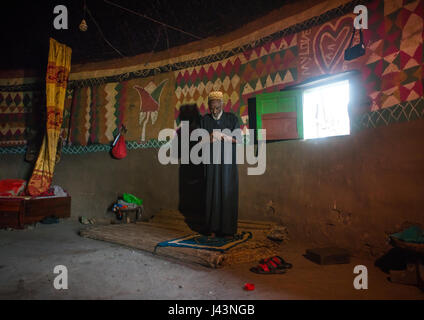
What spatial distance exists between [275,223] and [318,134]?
1577mm

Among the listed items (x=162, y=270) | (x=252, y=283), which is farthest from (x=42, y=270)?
(x=252, y=283)

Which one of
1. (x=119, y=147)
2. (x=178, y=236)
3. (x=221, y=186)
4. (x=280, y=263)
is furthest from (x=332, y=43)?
(x=119, y=147)

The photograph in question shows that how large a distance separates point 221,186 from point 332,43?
2.52 meters

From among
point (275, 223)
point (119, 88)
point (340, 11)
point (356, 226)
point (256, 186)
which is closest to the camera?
point (356, 226)

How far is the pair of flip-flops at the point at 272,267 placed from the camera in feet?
9.34

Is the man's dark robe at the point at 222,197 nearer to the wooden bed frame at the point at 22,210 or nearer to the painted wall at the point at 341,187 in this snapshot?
the painted wall at the point at 341,187

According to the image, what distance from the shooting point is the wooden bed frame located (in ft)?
17.0

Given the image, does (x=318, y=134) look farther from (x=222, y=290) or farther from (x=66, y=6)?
(x=66, y=6)

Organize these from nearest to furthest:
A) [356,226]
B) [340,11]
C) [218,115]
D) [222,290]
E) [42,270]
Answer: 1. [222,290]
2. [42,270]
3. [356,226]
4. [340,11]
5. [218,115]

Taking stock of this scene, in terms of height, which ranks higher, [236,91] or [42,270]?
[236,91]

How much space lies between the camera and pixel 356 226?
3514 mm

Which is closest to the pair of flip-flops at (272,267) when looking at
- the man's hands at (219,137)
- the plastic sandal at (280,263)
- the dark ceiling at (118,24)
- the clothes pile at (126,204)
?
the plastic sandal at (280,263)

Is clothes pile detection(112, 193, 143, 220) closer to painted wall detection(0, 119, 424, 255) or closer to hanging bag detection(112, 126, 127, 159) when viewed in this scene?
painted wall detection(0, 119, 424, 255)

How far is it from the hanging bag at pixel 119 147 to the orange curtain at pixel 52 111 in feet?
3.81
